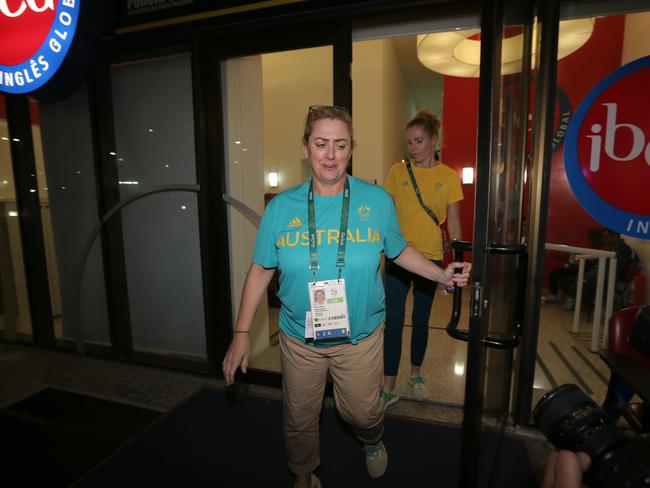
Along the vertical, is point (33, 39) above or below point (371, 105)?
below

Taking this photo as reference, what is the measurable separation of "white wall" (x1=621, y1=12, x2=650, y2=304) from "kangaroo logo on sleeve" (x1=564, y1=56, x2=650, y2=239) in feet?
0.44

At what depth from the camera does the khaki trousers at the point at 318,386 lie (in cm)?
148

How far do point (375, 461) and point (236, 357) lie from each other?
0.84 meters

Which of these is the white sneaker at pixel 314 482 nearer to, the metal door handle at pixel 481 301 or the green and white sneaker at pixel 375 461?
the green and white sneaker at pixel 375 461

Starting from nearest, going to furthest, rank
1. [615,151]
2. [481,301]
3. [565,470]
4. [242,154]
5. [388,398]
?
1. [565,470]
2. [481,301]
3. [615,151]
4. [388,398]
5. [242,154]

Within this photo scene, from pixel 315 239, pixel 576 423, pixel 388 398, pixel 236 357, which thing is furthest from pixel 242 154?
pixel 576 423

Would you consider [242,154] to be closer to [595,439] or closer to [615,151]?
[615,151]

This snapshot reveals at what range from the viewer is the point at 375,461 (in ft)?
5.63

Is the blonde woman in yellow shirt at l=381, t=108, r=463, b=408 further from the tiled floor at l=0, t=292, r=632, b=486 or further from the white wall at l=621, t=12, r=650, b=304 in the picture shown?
the white wall at l=621, t=12, r=650, b=304

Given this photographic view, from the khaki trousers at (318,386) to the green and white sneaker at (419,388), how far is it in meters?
0.83

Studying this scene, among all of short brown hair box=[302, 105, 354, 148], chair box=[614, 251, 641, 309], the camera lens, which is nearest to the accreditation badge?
short brown hair box=[302, 105, 354, 148]

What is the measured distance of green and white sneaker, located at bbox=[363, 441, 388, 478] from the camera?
172cm

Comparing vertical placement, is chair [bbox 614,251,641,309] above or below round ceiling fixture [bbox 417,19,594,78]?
below

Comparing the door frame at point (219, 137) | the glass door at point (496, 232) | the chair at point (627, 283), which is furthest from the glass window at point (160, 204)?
the chair at point (627, 283)
